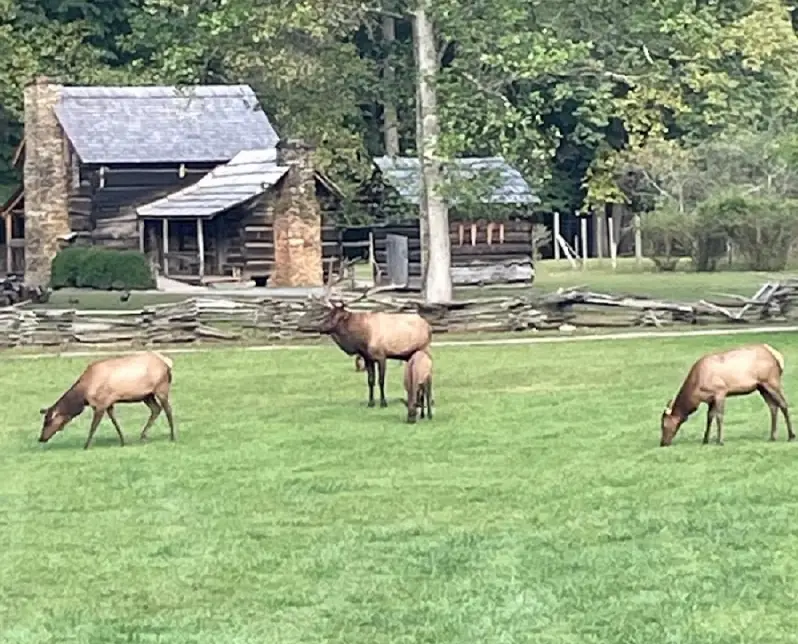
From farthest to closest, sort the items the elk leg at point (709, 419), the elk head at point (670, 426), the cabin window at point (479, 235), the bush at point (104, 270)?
the cabin window at point (479, 235)
the bush at point (104, 270)
the elk head at point (670, 426)
the elk leg at point (709, 419)

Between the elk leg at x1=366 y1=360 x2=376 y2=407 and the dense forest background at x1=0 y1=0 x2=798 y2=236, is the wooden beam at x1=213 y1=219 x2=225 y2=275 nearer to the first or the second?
the dense forest background at x1=0 y1=0 x2=798 y2=236

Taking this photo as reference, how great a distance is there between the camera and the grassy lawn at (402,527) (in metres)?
10.4

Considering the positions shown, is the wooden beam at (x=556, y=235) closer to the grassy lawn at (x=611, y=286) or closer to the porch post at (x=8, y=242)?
the grassy lawn at (x=611, y=286)

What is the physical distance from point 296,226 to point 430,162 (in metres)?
15.2

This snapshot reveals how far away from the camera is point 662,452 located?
54.2ft

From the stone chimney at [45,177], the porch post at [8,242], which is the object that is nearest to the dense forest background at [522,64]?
the stone chimney at [45,177]

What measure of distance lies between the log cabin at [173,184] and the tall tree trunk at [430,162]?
11.2 m

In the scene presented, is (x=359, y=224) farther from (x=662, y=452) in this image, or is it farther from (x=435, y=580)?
(x=435, y=580)

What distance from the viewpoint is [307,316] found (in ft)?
111

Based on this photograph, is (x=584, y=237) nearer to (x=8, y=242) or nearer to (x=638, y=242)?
(x=638, y=242)

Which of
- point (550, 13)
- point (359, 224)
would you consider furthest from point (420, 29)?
point (359, 224)

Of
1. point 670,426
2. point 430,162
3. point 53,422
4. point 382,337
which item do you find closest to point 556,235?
point 430,162

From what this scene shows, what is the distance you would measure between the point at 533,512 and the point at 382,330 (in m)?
7.77

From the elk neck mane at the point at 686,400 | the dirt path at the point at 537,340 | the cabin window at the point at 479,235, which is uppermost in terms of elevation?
the cabin window at the point at 479,235
